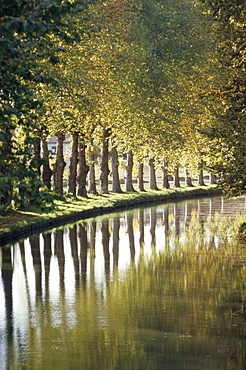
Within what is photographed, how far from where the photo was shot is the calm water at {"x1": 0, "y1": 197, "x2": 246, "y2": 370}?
1279 centimetres

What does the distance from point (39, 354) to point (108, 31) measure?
109ft

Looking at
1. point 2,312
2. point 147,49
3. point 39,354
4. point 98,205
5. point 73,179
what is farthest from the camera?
point 147,49

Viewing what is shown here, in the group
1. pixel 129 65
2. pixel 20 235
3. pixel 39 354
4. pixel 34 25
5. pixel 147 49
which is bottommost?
pixel 39 354

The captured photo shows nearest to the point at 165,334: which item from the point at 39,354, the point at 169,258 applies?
the point at 39,354

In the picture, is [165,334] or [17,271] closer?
[165,334]

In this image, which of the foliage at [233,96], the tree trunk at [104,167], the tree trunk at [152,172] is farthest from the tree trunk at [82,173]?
the foliage at [233,96]

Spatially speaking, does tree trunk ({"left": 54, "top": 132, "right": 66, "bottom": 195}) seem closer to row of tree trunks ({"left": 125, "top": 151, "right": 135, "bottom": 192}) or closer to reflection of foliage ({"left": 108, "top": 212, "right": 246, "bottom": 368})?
row of tree trunks ({"left": 125, "top": 151, "right": 135, "bottom": 192})

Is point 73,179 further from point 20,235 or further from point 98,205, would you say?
point 20,235

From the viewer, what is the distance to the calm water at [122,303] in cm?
1279

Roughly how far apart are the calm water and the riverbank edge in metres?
0.93

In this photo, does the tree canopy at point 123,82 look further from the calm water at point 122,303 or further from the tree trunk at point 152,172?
the tree trunk at point 152,172

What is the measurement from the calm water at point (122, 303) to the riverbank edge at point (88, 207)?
933mm

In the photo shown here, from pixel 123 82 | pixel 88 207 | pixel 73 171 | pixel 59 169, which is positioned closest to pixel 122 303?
pixel 88 207

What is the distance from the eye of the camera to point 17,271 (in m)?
22.1
